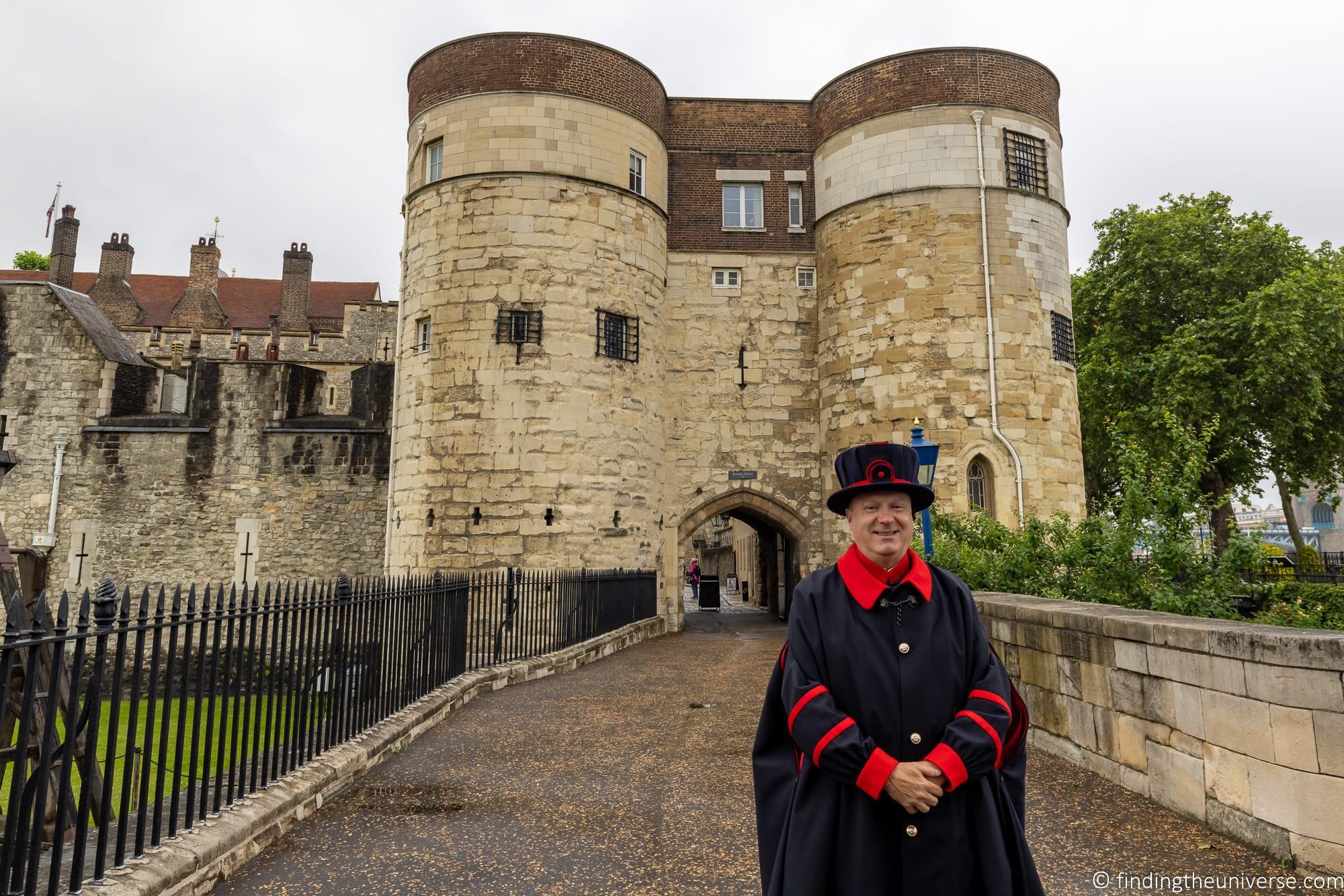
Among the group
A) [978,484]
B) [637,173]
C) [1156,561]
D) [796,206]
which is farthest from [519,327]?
[1156,561]

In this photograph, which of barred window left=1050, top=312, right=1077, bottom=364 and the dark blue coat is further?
barred window left=1050, top=312, right=1077, bottom=364

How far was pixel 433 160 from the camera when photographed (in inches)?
687

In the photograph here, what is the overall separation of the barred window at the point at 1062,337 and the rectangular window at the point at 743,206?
687cm

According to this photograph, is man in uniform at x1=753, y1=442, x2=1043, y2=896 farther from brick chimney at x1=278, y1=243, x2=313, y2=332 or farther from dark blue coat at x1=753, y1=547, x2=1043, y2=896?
brick chimney at x1=278, y1=243, x2=313, y2=332

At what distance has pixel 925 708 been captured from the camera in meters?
2.52

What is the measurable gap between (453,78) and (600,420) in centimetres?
772

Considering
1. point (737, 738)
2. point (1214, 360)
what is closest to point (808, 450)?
point (1214, 360)

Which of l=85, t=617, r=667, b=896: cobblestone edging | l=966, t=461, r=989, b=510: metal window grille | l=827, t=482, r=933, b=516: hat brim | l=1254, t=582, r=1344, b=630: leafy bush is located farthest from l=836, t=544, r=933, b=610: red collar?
l=966, t=461, r=989, b=510: metal window grille

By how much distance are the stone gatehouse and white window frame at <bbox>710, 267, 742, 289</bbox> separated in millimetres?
545

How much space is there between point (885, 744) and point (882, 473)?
2.80 ft

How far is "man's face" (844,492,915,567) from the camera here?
→ 8.86 feet

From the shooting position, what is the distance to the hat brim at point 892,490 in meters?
2.70

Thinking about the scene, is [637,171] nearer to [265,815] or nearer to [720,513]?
[720,513]

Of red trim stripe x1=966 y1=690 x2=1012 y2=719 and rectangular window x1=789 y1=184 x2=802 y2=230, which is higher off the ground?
rectangular window x1=789 y1=184 x2=802 y2=230
